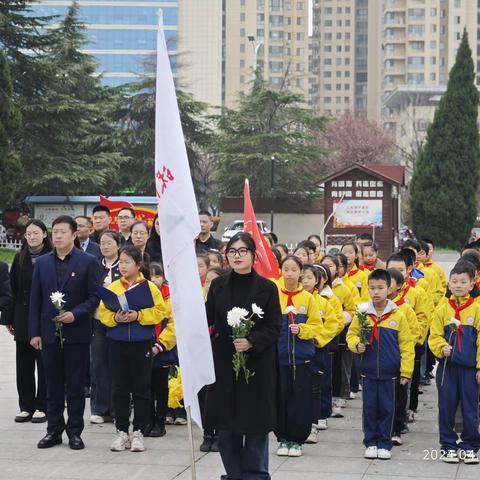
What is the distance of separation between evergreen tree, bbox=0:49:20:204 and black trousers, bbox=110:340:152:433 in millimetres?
27362

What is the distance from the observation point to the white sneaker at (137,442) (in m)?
7.96

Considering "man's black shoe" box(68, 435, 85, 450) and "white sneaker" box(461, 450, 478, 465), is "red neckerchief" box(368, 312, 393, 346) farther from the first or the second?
"man's black shoe" box(68, 435, 85, 450)

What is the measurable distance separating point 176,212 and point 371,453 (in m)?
2.88

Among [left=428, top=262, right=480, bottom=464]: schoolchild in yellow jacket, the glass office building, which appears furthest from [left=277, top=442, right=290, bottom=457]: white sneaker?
the glass office building

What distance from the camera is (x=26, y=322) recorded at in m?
9.17

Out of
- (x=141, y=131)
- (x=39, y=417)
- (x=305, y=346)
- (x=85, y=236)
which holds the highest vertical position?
(x=141, y=131)

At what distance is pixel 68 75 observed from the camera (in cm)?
4700

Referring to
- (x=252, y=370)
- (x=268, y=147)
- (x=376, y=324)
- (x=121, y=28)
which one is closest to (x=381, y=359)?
(x=376, y=324)

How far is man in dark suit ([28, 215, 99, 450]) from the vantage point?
26.5ft

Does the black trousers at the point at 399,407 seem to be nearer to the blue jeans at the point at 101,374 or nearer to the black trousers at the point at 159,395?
the black trousers at the point at 159,395

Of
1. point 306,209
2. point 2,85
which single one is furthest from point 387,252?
point 306,209

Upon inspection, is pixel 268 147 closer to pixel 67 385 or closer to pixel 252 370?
pixel 67 385

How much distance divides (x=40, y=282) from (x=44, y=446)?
1375 millimetres

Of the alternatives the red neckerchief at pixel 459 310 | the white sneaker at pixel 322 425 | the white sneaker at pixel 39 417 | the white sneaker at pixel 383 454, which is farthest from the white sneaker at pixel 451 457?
the white sneaker at pixel 39 417
